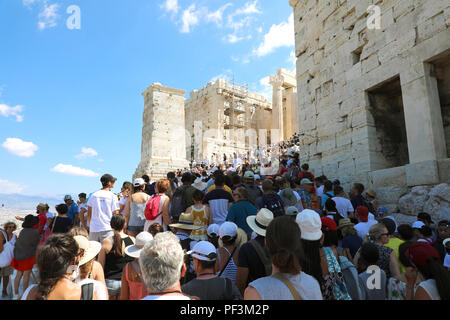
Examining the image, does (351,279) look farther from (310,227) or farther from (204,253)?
(204,253)

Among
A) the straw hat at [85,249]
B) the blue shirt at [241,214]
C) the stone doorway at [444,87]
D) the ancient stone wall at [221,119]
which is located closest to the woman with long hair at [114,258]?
the straw hat at [85,249]

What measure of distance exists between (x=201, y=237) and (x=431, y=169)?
4.84 m

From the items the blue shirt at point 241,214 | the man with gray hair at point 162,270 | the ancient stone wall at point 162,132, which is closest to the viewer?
the man with gray hair at point 162,270

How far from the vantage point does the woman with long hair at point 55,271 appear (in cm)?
159

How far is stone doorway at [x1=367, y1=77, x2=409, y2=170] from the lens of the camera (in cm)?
700

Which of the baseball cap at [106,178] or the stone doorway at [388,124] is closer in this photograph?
the baseball cap at [106,178]

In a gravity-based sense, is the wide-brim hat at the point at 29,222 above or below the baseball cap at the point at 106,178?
below

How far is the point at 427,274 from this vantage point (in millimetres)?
2025

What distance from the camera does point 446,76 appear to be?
20.6 feet

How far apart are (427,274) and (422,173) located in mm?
4488

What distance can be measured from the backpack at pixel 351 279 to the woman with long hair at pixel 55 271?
208cm

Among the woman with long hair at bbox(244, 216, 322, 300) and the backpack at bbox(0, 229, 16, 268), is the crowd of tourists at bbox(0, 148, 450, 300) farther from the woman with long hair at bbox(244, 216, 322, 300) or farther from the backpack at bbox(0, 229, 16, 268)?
the backpack at bbox(0, 229, 16, 268)

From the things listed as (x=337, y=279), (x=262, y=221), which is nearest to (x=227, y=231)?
(x=262, y=221)

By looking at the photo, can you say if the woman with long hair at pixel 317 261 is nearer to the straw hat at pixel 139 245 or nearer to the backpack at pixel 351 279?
the backpack at pixel 351 279
